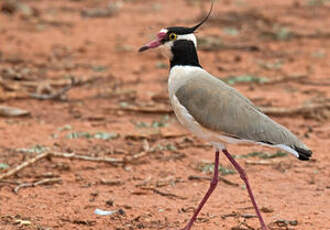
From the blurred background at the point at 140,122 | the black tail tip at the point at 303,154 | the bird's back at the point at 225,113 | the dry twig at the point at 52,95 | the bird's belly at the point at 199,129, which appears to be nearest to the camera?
the black tail tip at the point at 303,154

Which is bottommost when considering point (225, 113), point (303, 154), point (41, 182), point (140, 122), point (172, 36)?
point (41, 182)

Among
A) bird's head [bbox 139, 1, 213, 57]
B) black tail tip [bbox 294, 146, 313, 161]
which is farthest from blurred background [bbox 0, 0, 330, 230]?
bird's head [bbox 139, 1, 213, 57]

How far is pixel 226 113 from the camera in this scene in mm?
4672

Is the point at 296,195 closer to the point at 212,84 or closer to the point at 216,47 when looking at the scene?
the point at 212,84

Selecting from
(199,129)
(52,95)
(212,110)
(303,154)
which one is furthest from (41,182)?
(52,95)

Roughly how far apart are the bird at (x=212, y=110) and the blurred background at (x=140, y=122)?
75 centimetres

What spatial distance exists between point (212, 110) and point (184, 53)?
589 mm

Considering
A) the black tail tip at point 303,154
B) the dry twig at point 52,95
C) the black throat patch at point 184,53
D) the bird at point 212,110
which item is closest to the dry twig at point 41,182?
the bird at point 212,110

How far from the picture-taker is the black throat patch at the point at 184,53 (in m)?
5.01

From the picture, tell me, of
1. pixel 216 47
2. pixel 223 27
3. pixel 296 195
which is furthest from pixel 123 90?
pixel 223 27

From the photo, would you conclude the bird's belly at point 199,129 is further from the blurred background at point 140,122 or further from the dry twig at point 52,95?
the dry twig at point 52,95

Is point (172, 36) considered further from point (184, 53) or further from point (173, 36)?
point (184, 53)

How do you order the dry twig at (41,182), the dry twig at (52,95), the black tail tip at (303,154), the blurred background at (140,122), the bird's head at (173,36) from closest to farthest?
the black tail tip at (303,154)
the bird's head at (173,36)
the blurred background at (140,122)
the dry twig at (41,182)
the dry twig at (52,95)

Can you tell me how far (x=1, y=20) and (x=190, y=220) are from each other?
33.6 feet
